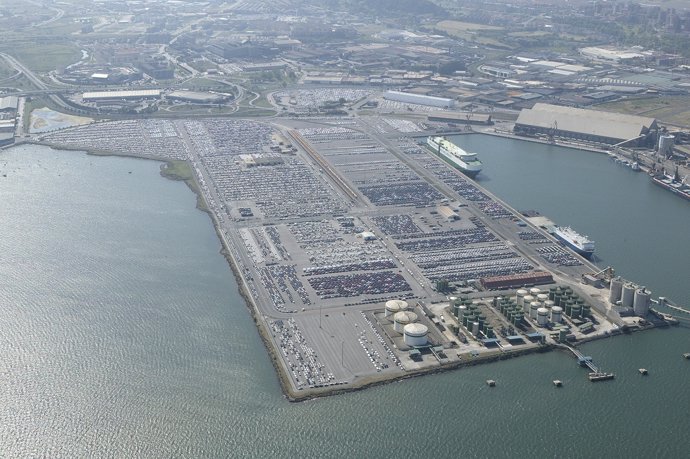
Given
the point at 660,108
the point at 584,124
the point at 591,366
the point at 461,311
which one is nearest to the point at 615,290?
the point at 591,366

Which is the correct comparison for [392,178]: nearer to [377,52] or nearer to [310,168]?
[310,168]

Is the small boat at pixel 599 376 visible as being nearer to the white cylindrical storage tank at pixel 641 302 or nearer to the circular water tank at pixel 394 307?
the white cylindrical storage tank at pixel 641 302

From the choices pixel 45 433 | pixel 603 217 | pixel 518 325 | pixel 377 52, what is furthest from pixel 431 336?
pixel 377 52

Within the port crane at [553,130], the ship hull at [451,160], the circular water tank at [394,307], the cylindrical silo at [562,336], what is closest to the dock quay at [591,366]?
the cylindrical silo at [562,336]

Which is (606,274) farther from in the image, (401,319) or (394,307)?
(401,319)

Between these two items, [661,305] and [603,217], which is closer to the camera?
[661,305]

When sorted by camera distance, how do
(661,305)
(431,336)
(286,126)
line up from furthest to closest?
(286,126), (661,305), (431,336)

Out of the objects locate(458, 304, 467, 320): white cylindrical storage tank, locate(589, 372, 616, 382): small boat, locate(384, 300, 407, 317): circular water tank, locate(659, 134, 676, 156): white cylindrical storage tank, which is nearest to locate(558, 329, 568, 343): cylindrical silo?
locate(589, 372, 616, 382): small boat
